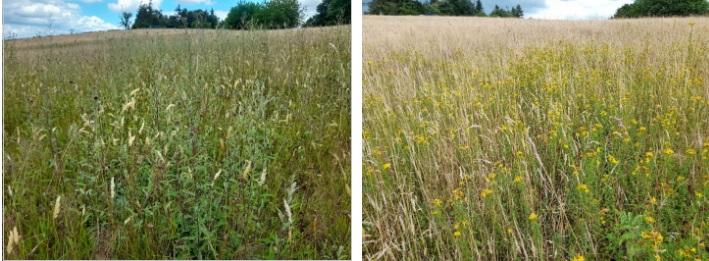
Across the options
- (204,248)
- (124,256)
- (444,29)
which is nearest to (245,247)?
(204,248)

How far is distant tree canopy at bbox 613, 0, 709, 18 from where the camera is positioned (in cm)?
253

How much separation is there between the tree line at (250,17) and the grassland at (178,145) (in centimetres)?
3

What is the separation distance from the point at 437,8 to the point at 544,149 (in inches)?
41.7

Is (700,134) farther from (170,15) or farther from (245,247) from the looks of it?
(170,15)

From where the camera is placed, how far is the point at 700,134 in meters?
1.91

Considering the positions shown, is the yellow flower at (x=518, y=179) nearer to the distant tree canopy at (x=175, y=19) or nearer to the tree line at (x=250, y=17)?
the tree line at (x=250, y=17)

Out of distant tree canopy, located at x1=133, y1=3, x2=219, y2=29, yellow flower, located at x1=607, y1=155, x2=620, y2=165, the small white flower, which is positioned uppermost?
distant tree canopy, located at x1=133, y1=3, x2=219, y2=29

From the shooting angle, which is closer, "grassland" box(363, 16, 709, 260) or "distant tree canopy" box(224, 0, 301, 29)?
"grassland" box(363, 16, 709, 260)

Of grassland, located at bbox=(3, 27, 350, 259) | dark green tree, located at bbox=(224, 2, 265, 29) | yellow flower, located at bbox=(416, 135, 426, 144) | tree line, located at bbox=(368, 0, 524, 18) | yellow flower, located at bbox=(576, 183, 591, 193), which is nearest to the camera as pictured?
yellow flower, located at bbox=(576, 183, 591, 193)

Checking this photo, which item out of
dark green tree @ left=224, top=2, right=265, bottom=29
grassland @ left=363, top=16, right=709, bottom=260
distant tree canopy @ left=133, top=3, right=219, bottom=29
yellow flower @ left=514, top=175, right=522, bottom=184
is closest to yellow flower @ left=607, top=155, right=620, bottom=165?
grassland @ left=363, top=16, right=709, bottom=260

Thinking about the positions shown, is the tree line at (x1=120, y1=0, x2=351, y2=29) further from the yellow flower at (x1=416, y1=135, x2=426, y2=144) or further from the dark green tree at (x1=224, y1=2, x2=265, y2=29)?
the yellow flower at (x1=416, y1=135, x2=426, y2=144)

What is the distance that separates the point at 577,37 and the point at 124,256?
8.19ft

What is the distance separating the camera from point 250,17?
5.92 ft

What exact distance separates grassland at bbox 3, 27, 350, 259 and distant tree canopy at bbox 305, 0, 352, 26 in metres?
0.03
